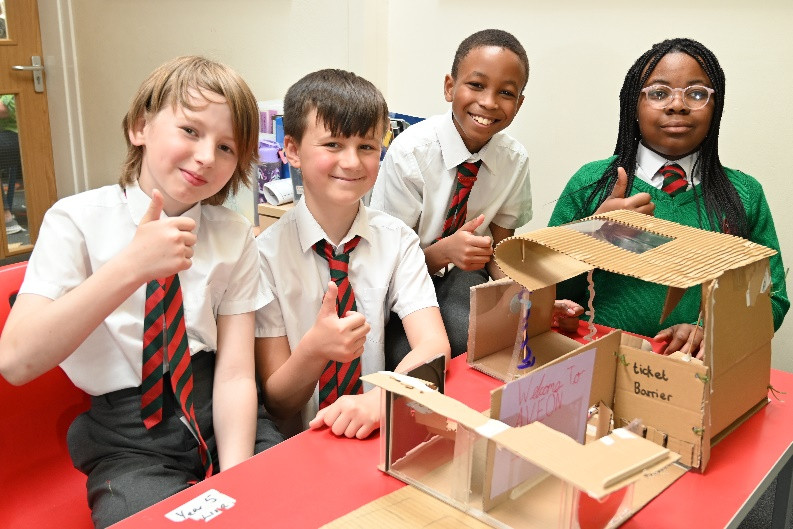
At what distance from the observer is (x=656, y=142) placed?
1.81 meters

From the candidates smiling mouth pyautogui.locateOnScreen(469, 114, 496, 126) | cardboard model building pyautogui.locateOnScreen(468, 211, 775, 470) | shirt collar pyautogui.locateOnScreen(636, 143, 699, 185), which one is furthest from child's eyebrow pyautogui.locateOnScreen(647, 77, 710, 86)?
cardboard model building pyautogui.locateOnScreen(468, 211, 775, 470)

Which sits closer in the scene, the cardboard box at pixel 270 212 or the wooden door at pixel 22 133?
the cardboard box at pixel 270 212

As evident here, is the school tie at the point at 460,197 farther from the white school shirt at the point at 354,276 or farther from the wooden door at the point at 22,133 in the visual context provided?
the wooden door at the point at 22,133

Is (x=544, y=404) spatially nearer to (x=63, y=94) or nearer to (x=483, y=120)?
(x=483, y=120)

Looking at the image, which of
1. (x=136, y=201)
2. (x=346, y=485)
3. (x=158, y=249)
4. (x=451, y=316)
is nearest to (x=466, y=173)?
(x=451, y=316)

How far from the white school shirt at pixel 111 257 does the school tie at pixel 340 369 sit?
A: 18cm

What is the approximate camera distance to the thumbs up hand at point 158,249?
108 cm

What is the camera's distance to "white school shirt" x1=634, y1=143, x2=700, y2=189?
180cm

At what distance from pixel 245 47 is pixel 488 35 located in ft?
6.39

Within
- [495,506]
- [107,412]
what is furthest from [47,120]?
[495,506]

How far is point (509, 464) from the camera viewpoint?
0.91 meters

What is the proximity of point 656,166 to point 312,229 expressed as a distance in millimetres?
907

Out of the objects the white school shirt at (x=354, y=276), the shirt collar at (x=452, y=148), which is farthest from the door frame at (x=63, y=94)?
the white school shirt at (x=354, y=276)

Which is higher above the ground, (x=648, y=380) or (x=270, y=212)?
(x=648, y=380)
